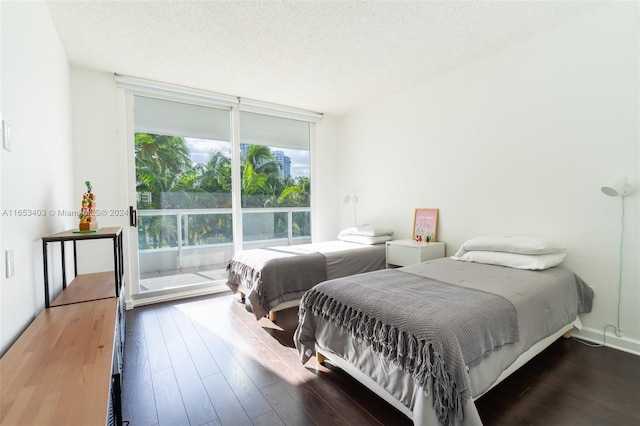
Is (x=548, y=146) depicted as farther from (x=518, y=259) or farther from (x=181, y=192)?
(x=181, y=192)

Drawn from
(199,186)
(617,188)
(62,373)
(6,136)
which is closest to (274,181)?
(199,186)

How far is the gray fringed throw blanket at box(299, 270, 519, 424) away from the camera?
4.07 feet

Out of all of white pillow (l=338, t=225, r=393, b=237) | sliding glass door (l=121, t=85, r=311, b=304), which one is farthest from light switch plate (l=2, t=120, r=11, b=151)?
white pillow (l=338, t=225, r=393, b=237)

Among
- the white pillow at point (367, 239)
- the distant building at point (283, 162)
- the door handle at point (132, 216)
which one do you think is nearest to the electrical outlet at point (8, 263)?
the door handle at point (132, 216)

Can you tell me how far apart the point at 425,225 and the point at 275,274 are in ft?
6.21

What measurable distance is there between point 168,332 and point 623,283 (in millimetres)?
3717

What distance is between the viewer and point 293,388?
5.88ft

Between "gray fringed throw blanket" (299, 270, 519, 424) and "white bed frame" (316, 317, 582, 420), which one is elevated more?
"gray fringed throw blanket" (299, 270, 519, 424)

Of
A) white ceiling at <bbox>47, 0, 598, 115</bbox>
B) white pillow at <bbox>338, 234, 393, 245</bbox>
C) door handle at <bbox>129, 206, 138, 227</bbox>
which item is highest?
white ceiling at <bbox>47, 0, 598, 115</bbox>

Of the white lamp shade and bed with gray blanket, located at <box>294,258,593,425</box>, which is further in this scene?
the white lamp shade

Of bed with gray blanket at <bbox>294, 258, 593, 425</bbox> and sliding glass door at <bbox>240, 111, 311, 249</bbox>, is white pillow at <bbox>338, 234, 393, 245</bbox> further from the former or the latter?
bed with gray blanket at <bbox>294, 258, 593, 425</bbox>

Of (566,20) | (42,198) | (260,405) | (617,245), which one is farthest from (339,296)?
(566,20)

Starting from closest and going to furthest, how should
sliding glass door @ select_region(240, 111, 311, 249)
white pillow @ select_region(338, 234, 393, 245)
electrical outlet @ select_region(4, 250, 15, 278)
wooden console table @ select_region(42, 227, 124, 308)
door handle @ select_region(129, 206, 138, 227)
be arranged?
electrical outlet @ select_region(4, 250, 15, 278), wooden console table @ select_region(42, 227, 124, 308), door handle @ select_region(129, 206, 138, 227), white pillow @ select_region(338, 234, 393, 245), sliding glass door @ select_region(240, 111, 311, 249)

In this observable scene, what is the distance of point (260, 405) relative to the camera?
165 centimetres
